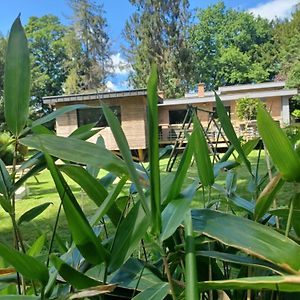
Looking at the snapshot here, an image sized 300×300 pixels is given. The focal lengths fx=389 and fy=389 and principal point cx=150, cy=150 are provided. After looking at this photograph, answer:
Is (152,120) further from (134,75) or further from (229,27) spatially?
(229,27)

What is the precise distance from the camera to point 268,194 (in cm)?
38

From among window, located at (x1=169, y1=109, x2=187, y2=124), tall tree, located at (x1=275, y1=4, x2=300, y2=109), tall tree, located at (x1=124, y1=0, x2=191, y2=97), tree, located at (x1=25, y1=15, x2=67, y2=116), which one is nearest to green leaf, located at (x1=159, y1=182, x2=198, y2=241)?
window, located at (x1=169, y1=109, x2=187, y2=124)

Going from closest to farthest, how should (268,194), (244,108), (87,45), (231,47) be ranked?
1. (268,194)
2. (244,108)
3. (87,45)
4. (231,47)

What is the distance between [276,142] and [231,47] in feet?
101

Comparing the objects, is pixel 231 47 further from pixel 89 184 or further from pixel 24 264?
pixel 24 264

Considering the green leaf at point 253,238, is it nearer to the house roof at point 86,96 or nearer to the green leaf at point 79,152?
the green leaf at point 79,152

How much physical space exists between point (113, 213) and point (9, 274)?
0.51 ft

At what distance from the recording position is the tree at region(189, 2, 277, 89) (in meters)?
27.1

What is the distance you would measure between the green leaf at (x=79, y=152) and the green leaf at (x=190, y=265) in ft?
0.25

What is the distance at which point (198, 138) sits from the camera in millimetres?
407

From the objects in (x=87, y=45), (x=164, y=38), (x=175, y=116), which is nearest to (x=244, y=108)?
(x=175, y=116)

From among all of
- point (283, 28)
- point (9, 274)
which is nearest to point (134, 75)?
point (283, 28)

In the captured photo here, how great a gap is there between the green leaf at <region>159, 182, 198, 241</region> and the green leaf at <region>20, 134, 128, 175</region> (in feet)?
0.18

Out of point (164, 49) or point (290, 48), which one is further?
point (164, 49)
